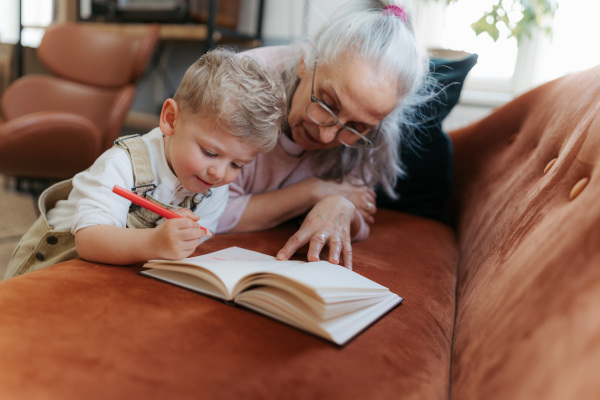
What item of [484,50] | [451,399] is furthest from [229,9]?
[451,399]

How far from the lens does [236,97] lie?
34.5 inches

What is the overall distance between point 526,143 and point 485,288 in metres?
0.63

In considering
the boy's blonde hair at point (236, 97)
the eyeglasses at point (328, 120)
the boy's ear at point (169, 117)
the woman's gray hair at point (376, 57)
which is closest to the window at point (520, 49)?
the woman's gray hair at point (376, 57)

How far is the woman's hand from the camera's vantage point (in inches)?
37.2

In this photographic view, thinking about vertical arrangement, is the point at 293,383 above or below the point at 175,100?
below

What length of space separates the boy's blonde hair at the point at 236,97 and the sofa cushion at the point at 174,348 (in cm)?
31

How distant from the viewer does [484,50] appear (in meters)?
2.53

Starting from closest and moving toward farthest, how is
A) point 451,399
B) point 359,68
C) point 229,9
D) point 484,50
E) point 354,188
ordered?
1. point 451,399
2. point 359,68
3. point 354,188
4. point 484,50
5. point 229,9

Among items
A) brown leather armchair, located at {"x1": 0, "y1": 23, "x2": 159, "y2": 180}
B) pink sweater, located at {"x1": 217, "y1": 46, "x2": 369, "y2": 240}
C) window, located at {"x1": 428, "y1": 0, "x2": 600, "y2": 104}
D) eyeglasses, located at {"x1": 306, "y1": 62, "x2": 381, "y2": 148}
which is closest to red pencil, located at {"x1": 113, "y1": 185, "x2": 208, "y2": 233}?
pink sweater, located at {"x1": 217, "y1": 46, "x2": 369, "y2": 240}

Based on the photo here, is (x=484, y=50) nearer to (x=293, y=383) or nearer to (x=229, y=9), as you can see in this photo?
(x=229, y=9)

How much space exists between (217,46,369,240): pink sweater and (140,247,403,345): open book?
1.14 ft

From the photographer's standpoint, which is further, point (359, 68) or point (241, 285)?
point (359, 68)

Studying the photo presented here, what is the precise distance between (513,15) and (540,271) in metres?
1.72

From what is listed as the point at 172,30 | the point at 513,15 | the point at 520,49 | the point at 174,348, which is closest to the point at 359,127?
the point at 174,348
